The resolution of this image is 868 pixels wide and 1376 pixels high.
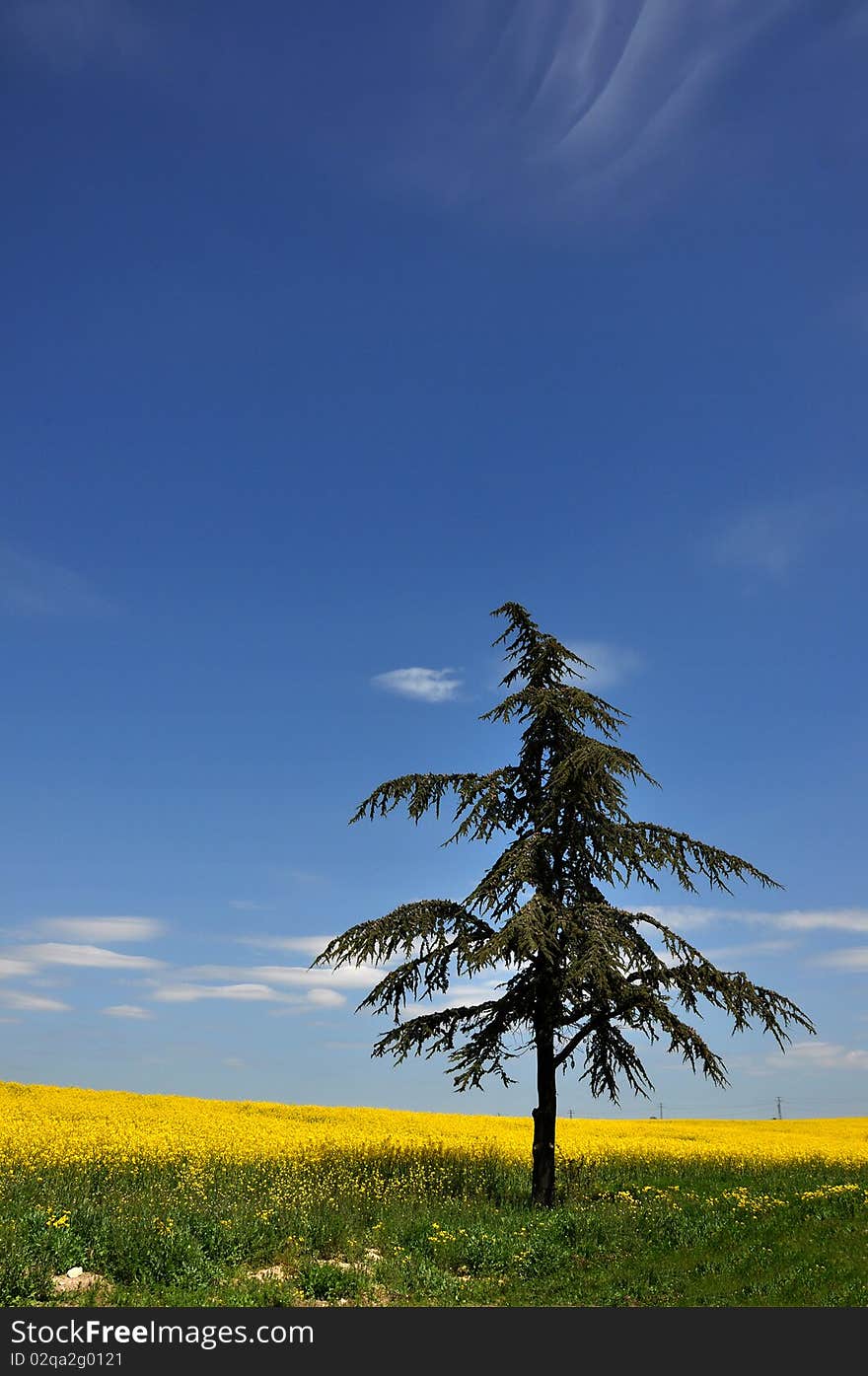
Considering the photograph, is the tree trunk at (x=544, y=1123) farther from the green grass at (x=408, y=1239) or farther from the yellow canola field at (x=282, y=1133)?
the yellow canola field at (x=282, y=1133)

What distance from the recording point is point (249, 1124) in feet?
90.1

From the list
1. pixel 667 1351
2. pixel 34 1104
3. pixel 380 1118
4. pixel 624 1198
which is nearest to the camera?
pixel 667 1351

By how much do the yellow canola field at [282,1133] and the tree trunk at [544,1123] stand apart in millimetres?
4594

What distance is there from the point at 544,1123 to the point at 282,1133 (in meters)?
9.93

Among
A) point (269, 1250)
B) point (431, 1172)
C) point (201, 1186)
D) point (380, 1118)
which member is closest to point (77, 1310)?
point (269, 1250)

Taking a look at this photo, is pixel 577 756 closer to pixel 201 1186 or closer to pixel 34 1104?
pixel 201 1186

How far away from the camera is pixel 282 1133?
25.5m

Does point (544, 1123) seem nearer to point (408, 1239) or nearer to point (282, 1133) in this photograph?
point (408, 1239)

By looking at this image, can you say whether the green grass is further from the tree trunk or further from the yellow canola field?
the yellow canola field

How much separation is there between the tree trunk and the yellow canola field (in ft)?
15.1

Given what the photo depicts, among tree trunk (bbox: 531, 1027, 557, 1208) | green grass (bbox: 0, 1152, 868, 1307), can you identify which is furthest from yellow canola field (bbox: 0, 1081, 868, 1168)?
tree trunk (bbox: 531, 1027, 557, 1208)

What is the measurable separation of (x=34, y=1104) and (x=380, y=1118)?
43.3 feet

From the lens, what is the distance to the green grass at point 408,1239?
1145 cm

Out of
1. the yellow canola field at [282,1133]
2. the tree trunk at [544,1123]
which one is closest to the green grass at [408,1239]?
the tree trunk at [544,1123]
